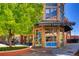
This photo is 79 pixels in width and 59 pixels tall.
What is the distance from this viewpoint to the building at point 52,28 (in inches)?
188

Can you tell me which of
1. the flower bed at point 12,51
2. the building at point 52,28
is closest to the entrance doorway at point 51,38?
the building at point 52,28

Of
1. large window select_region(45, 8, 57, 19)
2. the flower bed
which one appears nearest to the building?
large window select_region(45, 8, 57, 19)

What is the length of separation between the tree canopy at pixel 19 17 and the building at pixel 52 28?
3.5 inches

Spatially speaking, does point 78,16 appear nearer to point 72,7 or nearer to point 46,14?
point 72,7

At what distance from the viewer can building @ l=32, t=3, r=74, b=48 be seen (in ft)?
15.6

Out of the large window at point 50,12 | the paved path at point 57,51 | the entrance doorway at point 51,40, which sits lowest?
the paved path at point 57,51

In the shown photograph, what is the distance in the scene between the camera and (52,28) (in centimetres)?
480

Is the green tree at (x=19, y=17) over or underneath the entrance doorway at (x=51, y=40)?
over

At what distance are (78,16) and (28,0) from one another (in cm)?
71

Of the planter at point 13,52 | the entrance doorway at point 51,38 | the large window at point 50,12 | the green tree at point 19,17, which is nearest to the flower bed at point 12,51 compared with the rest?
the planter at point 13,52

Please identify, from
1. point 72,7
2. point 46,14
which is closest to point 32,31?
point 46,14

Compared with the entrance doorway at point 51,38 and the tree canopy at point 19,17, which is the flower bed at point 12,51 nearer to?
the tree canopy at point 19,17

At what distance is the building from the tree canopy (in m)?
0.09

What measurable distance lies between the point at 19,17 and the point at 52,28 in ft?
1.55
